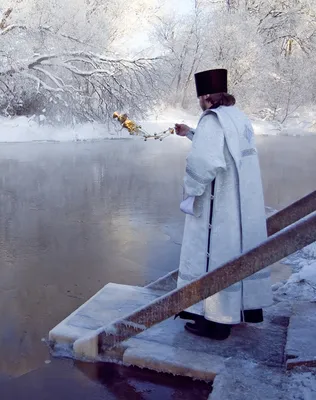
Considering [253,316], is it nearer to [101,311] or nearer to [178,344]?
[178,344]

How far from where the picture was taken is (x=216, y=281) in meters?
2.80

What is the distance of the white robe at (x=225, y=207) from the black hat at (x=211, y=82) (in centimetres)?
14

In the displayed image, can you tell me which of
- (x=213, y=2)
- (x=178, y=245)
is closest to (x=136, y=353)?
(x=178, y=245)

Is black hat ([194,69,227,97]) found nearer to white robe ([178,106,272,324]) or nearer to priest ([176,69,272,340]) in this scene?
priest ([176,69,272,340])

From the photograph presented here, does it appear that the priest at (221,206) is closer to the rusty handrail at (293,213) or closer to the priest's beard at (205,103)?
the priest's beard at (205,103)

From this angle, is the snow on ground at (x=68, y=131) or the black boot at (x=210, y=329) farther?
the snow on ground at (x=68, y=131)

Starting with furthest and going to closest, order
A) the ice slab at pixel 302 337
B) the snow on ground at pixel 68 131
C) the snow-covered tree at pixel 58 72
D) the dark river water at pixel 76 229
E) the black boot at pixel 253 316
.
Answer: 1. the snow-covered tree at pixel 58 72
2. the snow on ground at pixel 68 131
3. the dark river water at pixel 76 229
4. the black boot at pixel 253 316
5. the ice slab at pixel 302 337

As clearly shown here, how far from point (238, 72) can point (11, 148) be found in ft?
64.0

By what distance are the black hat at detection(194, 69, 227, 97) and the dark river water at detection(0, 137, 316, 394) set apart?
6.16ft

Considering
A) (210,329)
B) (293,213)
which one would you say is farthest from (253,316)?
(293,213)

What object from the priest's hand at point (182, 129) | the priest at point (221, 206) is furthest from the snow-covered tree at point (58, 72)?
the priest at point (221, 206)

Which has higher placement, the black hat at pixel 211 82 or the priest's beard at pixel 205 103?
the black hat at pixel 211 82

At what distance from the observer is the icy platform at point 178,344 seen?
9.84 ft

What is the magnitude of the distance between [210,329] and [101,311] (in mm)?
797
